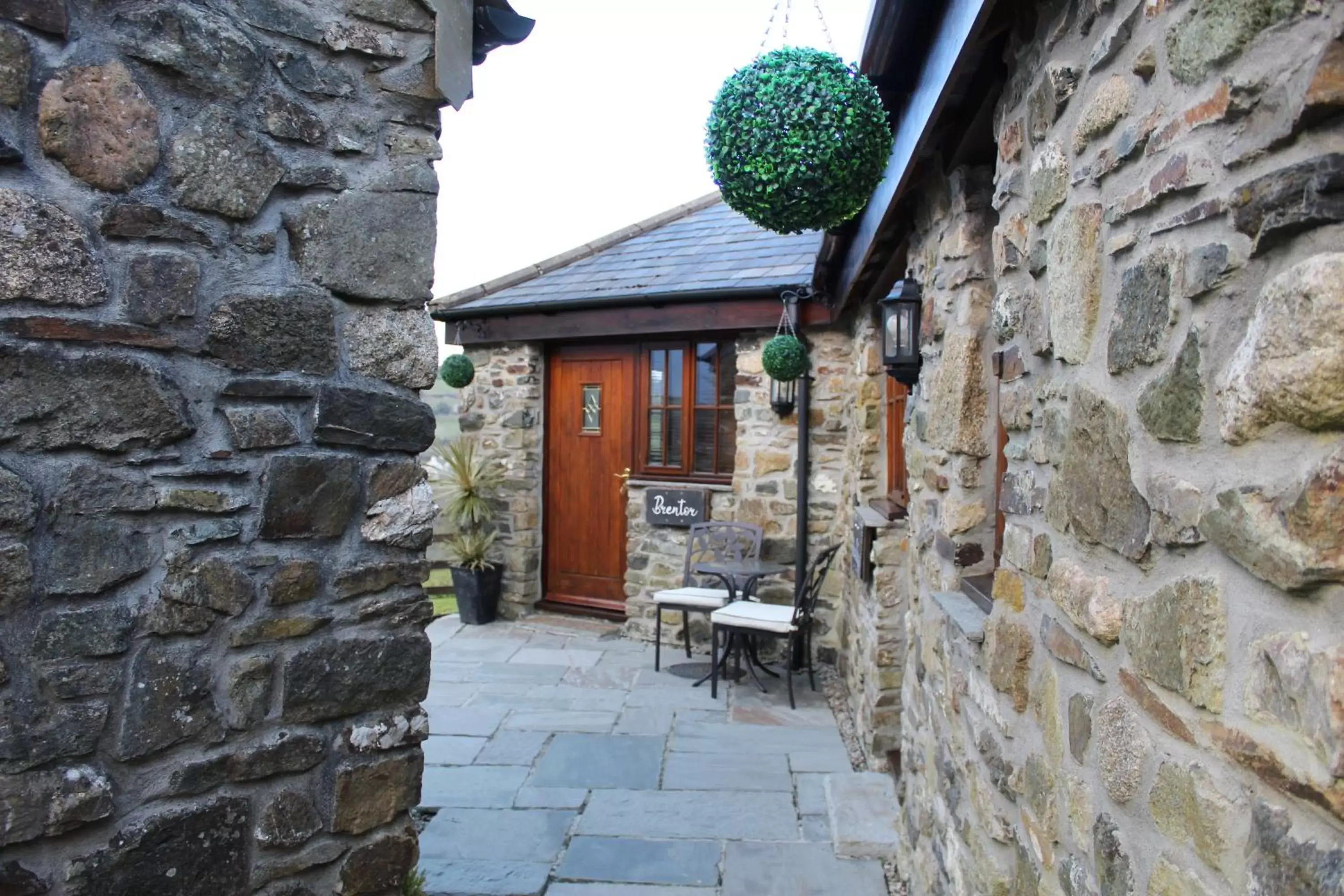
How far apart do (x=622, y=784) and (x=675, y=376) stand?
336cm

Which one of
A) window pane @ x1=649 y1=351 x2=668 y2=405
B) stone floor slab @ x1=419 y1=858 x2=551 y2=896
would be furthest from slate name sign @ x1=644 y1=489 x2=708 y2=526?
stone floor slab @ x1=419 y1=858 x2=551 y2=896

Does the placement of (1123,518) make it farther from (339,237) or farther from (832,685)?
(832,685)

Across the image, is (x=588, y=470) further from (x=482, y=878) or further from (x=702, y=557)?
(x=482, y=878)

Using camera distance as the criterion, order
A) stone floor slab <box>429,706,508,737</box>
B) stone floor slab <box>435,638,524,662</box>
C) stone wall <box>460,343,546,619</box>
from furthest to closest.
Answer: stone wall <box>460,343,546,619</box>, stone floor slab <box>435,638,524,662</box>, stone floor slab <box>429,706,508,737</box>

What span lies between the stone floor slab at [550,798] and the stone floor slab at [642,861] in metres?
0.31

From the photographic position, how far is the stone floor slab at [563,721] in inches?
178

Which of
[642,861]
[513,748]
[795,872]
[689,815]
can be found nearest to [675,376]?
[513,748]

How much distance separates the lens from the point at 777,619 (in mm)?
4801

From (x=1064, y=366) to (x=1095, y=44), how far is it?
0.50 m

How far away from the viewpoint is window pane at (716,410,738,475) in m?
6.23

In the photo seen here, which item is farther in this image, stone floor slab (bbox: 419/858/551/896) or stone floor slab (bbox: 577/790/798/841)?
stone floor slab (bbox: 577/790/798/841)

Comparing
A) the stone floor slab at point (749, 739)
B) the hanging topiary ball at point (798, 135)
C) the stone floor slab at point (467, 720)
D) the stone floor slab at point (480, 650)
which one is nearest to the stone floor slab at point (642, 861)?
the stone floor slab at point (749, 739)

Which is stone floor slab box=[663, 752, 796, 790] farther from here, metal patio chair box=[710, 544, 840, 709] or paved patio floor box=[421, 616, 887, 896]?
metal patio chair box=[710, 544, 840, 709]

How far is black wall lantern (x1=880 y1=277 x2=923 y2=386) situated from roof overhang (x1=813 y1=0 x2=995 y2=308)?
11.3 inches
